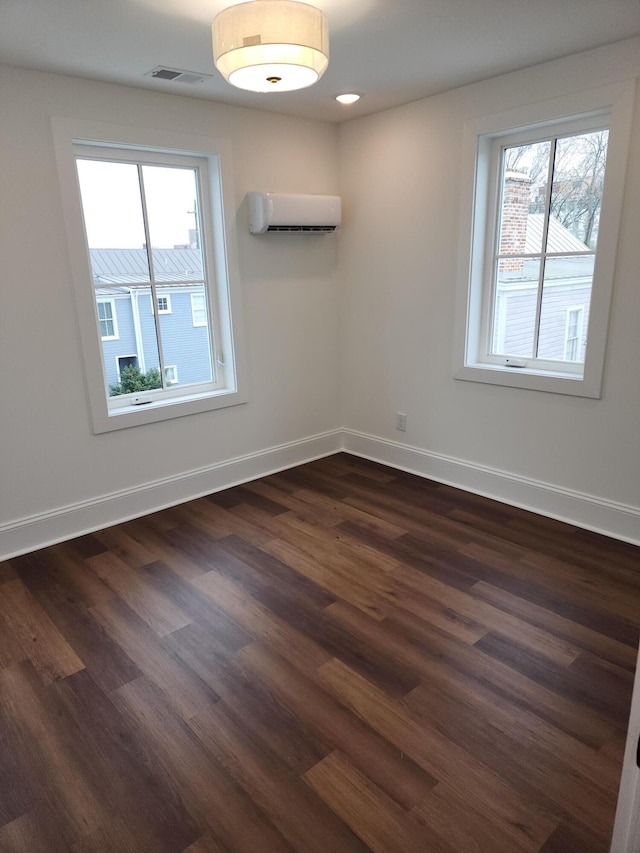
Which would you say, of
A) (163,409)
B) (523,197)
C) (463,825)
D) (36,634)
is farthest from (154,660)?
(523,197)

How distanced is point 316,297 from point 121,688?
9.23 ft

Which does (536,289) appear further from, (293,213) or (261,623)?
(261,623)

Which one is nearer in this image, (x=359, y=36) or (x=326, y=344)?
(x=359, y=36)

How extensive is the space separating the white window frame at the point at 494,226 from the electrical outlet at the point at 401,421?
563 millimetres

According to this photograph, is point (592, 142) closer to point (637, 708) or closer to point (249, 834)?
point (637, 708)

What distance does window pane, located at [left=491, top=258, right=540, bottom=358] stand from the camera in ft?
10.3

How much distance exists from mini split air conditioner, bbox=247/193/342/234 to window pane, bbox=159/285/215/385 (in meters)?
0.57

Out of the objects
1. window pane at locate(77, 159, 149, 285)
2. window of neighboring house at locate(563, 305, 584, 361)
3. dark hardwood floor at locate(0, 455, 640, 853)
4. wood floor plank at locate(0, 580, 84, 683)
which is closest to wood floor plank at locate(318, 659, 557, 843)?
dark hardwood floor at locate(0, 455, 640, 853)

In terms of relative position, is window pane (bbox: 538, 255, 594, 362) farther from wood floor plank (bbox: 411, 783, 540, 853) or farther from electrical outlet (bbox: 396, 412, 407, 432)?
wood floor plank (bbox: 411, 783, 540, 853)

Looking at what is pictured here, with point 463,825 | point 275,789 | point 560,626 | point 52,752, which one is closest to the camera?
point 463,825

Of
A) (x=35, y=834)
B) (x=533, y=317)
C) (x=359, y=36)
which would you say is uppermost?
(x=359, y=36)

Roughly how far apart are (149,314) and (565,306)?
7.62 ft

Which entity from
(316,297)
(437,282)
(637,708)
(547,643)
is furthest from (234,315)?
(637,708)

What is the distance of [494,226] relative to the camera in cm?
325
